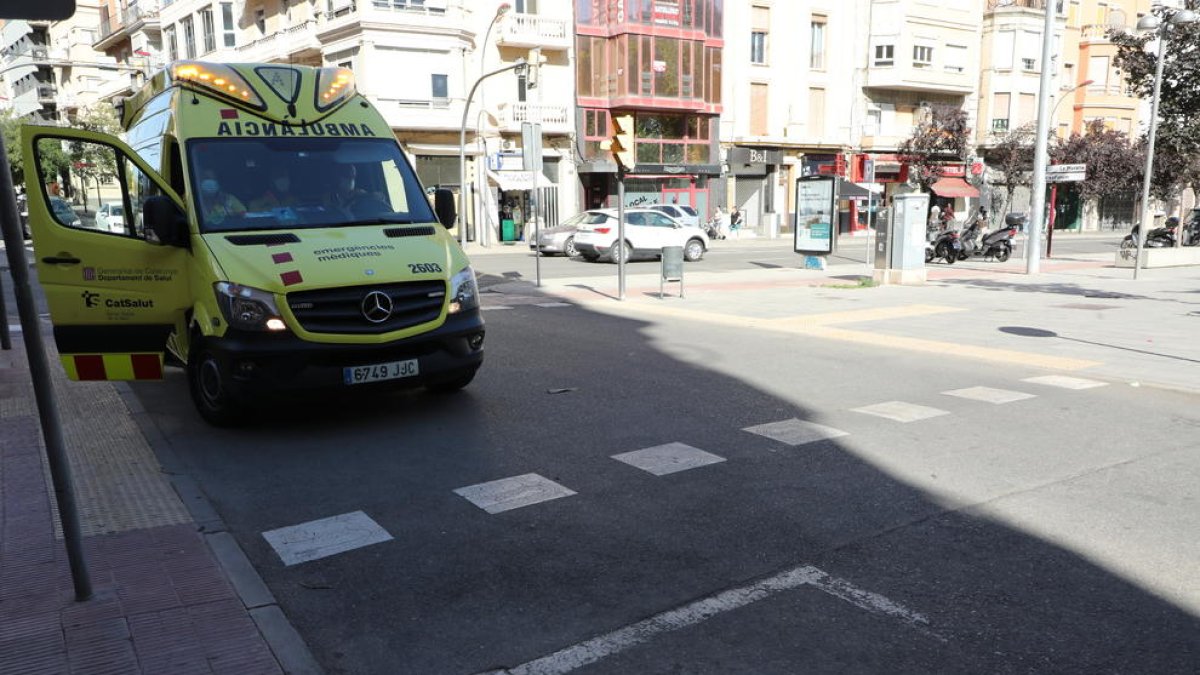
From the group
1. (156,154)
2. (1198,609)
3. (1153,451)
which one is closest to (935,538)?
(1198,609)

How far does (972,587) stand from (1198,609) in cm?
89

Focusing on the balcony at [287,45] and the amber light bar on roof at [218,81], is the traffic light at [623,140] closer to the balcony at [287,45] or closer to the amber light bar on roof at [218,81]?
the amber light bar on roof at [218,81]

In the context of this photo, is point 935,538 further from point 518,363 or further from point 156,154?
point 156,154

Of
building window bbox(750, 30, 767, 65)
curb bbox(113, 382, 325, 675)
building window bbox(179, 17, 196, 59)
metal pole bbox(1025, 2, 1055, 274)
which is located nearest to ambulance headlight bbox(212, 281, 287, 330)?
curb bbox(113, 382, 325, 675)

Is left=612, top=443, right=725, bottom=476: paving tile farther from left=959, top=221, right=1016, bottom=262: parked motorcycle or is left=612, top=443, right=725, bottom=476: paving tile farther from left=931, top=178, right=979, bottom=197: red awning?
left=931, top=178, right=979, bottom=197: red awning

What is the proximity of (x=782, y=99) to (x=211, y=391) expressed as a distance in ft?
137

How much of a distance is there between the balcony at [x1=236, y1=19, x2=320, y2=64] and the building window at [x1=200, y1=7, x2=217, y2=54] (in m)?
3.62

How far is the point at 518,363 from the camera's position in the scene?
952cm

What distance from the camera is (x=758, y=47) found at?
1737 inches

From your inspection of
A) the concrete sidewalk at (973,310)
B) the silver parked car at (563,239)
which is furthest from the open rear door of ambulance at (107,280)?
the silver parked car at (563,239)

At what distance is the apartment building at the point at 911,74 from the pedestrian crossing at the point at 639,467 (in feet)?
132

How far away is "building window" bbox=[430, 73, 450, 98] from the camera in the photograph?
3541cm

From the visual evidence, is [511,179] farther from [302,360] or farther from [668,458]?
[668,458]

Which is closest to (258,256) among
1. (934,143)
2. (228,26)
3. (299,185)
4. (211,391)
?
(299,185)
